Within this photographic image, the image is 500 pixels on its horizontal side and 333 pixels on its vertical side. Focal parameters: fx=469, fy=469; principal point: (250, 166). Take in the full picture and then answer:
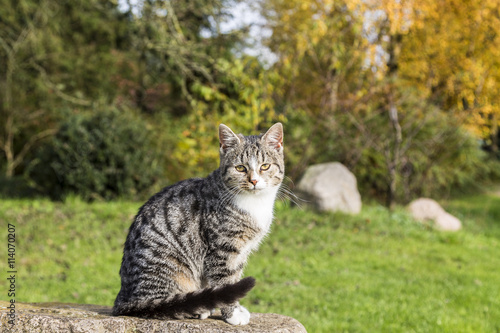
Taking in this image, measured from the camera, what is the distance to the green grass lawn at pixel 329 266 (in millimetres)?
5773

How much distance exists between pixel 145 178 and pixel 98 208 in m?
1.29

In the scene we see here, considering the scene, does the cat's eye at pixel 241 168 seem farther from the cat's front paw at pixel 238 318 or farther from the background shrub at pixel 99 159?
the background shrub at pixel 99 159

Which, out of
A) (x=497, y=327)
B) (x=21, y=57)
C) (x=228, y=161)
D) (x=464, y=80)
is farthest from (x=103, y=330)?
(x=21, y=57)

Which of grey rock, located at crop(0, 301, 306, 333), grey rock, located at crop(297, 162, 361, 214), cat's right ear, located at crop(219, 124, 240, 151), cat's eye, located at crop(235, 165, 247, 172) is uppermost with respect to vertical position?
cat's right ear, located at crop(219, 124, 240, 151)

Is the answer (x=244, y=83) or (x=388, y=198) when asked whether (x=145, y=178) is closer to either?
(x=244, y=83)

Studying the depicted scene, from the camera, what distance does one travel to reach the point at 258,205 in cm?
340

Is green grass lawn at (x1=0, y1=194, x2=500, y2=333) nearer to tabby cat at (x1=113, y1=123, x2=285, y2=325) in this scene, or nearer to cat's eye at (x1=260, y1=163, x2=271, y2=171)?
tabby cat at (x1=113, y1=123, x2=285, y2=325)

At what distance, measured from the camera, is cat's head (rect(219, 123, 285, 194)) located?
11.0 ft

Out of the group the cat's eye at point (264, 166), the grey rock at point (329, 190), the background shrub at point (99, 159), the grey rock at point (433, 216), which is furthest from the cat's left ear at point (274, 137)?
the grey rock at point (433, 216)

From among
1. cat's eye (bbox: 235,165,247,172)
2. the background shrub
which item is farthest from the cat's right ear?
the background shrub

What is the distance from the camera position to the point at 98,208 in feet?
32.1

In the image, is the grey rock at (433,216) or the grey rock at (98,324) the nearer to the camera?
the grey rock at (98,324)

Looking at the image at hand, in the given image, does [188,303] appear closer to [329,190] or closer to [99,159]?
[329,190]

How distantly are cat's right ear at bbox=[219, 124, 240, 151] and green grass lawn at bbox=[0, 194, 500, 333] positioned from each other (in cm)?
272
